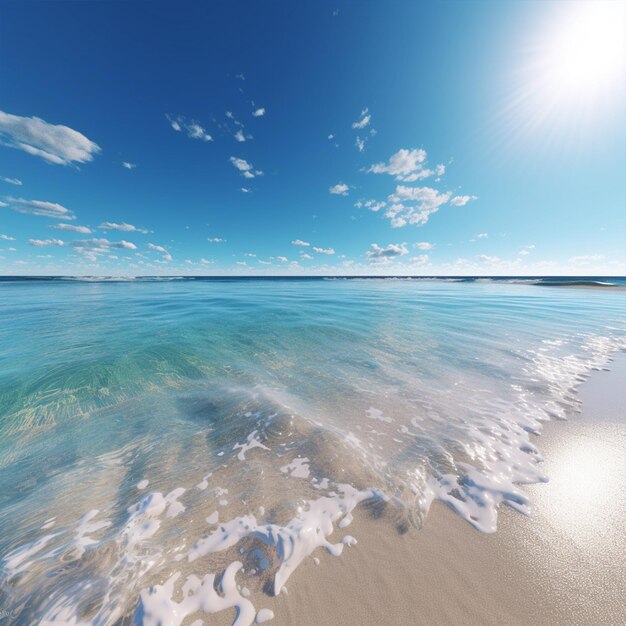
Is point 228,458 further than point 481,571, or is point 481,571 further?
point 228,458

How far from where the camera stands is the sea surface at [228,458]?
2.25 m

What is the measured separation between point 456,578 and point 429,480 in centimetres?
115

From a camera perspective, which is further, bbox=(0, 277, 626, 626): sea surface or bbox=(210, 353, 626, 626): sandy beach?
bbox=(0, 277, 626, 626): sea surface

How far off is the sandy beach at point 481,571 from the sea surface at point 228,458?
0.57 feet

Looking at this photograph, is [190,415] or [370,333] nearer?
[190,415]

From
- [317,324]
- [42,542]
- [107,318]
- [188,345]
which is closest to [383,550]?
[42,542]

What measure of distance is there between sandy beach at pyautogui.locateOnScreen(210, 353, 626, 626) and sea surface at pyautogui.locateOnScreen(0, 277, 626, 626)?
0.57ft

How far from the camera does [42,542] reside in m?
2.56

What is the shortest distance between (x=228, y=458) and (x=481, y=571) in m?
3.39

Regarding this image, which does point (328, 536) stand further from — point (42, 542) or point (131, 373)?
point (131, 373)

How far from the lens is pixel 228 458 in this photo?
3764 millimetres

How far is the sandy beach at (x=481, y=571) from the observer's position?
2033 mm

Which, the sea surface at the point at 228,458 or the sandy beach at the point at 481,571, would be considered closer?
the sandy beach at the point at 481,571

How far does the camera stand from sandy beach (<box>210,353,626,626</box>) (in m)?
2.03
